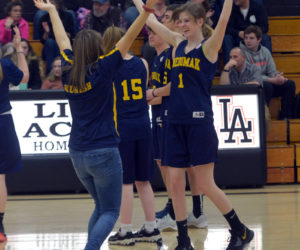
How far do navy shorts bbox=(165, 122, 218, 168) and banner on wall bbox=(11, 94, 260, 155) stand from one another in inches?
137

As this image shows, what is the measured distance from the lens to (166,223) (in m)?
6.41

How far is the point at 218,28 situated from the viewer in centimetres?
507

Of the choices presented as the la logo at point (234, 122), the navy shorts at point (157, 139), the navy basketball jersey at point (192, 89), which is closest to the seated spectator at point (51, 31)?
the la logo at point (234, 122)

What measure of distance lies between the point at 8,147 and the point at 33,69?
12.4ft

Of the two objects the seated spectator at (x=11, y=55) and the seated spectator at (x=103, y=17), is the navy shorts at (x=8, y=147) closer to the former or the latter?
the seated spectator at (x=11, y=55)

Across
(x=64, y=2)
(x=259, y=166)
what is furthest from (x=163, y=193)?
(x=64, y=2)

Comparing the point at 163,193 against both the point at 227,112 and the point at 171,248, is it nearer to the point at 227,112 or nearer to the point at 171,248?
the point at 227,112

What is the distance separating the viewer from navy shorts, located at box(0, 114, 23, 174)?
6121 mm

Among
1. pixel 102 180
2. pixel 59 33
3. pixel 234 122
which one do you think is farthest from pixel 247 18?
pixel 102 180

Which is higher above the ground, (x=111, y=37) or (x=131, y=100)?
(x=111, y=37)

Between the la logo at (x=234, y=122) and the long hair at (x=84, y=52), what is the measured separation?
4.44 metres

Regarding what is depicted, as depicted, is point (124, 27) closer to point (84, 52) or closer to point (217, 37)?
point (217, 37)

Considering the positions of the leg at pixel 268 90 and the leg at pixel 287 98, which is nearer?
the leg at pixel 268 90

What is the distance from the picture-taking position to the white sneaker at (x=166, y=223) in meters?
6.39
